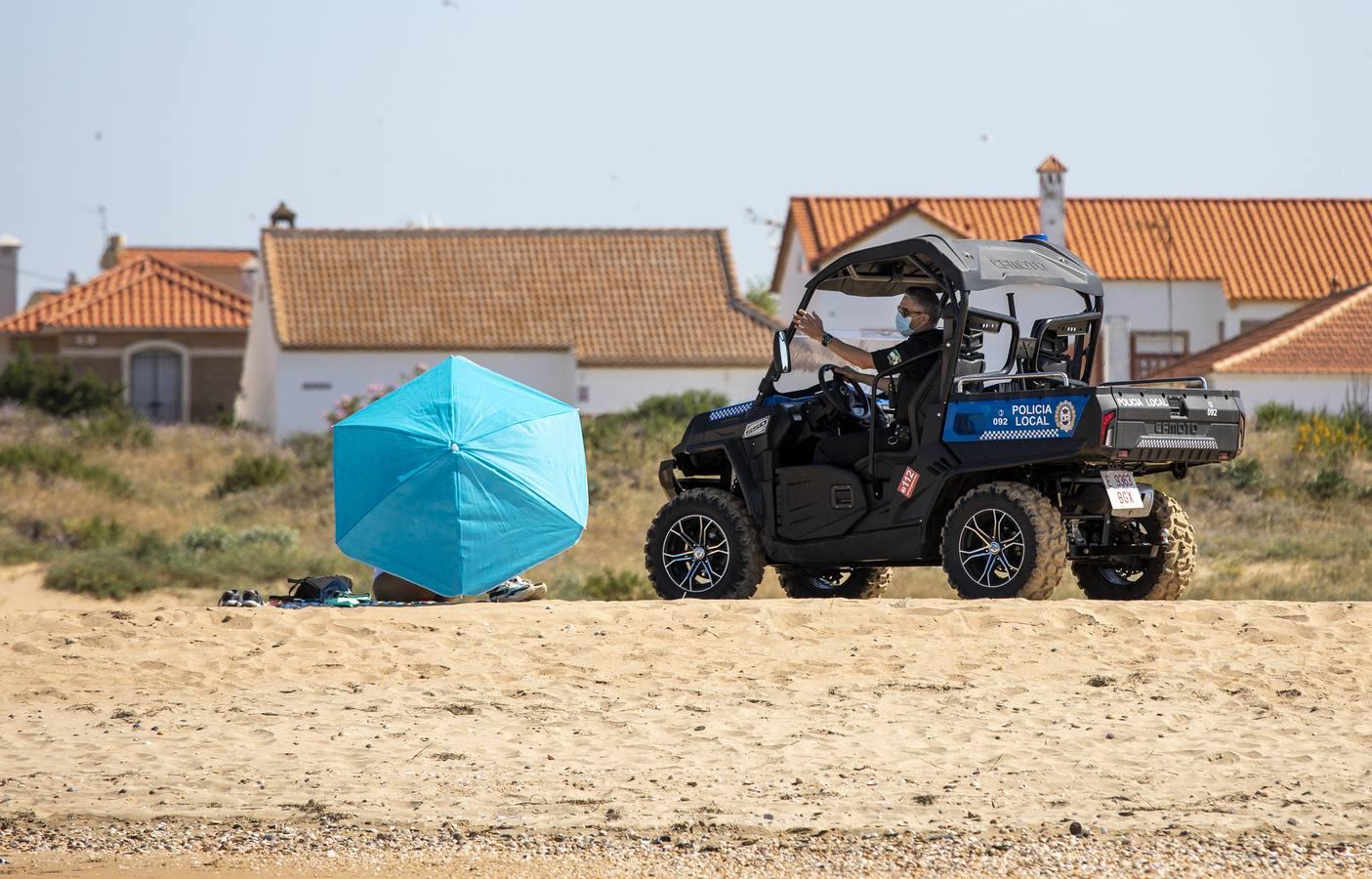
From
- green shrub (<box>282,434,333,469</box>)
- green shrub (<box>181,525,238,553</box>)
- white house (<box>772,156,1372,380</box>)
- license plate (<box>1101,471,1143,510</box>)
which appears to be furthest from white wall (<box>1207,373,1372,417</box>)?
license plate (<box>1101,471,1143,510</box>)

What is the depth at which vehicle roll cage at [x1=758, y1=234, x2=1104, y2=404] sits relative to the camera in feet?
41.9

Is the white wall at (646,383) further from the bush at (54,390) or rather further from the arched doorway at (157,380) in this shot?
the arched doorway at (157,380)

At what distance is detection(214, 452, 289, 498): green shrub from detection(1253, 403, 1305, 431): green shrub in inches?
687

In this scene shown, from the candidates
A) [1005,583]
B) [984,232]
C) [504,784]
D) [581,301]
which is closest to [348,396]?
[581,301]

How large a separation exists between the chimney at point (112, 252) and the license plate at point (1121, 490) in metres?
75.3

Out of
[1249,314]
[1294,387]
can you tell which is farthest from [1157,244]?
[1294,387]

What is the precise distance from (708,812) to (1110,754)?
2185 millimetres

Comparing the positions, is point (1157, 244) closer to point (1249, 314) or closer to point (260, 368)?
point (1249, 314)

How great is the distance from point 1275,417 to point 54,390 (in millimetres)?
29345

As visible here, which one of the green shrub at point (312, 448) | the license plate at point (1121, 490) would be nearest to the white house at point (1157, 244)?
the green shrub at point (312, 448)

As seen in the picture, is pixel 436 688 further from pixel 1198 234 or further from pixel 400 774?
pixel 1198 234

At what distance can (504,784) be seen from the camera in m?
9.41

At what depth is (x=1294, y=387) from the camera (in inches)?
1580

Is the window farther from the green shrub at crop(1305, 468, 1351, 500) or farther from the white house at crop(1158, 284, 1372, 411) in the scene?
the green shrub at crop(1305, 468, 1351, 500)
